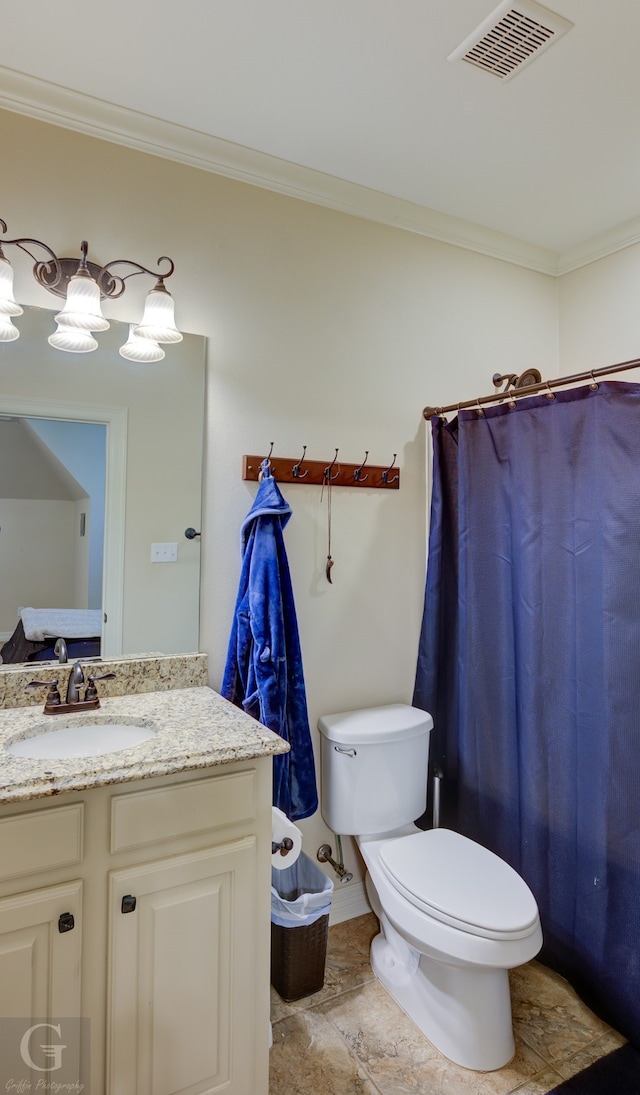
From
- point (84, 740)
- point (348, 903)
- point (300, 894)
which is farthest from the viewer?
point (348, 903)

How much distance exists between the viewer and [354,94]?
1.60 metres

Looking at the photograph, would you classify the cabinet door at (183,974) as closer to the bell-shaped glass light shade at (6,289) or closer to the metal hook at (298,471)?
the metal hook at (298,471)

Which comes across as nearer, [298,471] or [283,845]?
[283,845]

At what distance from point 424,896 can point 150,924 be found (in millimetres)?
703

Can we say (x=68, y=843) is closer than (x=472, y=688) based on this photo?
Yes

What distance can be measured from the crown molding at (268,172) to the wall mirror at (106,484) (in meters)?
0.57

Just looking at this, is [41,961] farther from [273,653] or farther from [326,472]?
[326,472]

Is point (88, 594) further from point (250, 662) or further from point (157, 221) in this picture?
point (157, 221)

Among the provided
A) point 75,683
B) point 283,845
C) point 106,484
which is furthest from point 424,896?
point 106,484

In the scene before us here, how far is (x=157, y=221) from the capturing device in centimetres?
173

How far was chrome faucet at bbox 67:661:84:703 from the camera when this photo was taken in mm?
1477

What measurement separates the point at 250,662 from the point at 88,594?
0.52 meters

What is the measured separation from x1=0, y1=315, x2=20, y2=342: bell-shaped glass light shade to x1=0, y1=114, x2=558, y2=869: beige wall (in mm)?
112

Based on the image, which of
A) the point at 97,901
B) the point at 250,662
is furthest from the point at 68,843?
the point at 250,662
